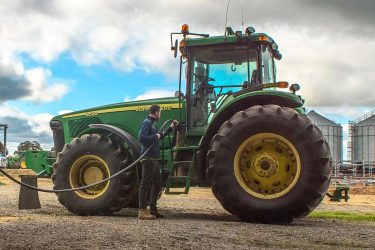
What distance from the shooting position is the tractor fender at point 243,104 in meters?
8.44

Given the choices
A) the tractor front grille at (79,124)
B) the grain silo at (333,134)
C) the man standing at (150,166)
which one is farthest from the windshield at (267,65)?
the grain silo at (333,134)

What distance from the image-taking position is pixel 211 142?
845 centimetres

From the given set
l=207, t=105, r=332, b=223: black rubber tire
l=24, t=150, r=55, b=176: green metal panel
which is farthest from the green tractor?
l=24, t=150, r=55, b=176: green metal panel

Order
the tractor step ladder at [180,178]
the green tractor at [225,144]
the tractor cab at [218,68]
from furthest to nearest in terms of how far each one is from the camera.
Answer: the tractor cab at [218,68] → the tractor step ladder at [180,178] → the green tractor at [225,144]

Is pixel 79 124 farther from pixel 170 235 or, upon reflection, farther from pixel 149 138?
pixel 170 235

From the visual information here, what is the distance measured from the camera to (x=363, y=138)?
3750 cm

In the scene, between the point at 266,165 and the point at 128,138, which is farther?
the point at 128,138

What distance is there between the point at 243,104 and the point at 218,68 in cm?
115

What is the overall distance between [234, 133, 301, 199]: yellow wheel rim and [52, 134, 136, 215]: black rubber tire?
6.87 ft

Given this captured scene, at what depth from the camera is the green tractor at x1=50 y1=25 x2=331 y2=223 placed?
7902 millimetres

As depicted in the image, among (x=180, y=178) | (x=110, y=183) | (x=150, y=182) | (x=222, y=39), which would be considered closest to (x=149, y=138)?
(x=150, y=182)

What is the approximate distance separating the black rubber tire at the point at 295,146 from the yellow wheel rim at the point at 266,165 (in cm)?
8

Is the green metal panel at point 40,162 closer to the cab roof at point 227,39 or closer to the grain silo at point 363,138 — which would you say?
the cab roof at point 227,39

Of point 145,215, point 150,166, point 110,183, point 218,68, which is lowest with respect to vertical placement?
point 145,215
